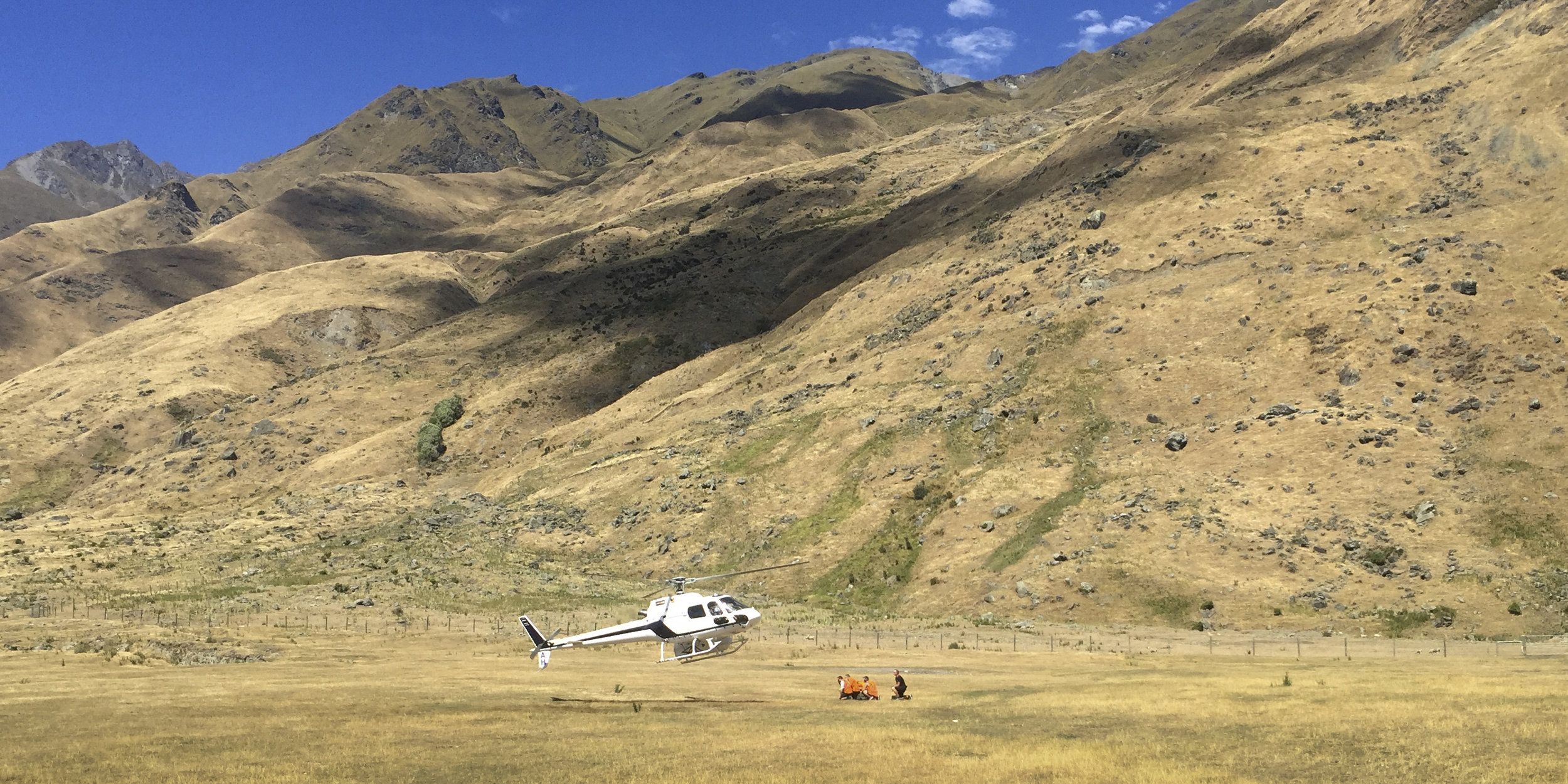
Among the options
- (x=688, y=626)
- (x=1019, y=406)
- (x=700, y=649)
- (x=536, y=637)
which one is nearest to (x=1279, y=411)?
(x=1019, y=406)

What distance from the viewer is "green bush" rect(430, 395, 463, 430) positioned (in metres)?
109

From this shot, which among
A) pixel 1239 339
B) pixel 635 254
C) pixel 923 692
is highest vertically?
pixel 635 254

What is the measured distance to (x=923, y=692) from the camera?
3719 centimetres

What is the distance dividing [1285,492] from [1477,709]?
33.2 m

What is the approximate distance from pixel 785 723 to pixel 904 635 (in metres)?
25.5

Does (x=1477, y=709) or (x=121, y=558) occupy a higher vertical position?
(x=121, y=558)

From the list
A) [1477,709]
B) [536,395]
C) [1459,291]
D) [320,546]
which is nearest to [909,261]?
[536,395]

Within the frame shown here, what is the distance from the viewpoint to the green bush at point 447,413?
4291 inches

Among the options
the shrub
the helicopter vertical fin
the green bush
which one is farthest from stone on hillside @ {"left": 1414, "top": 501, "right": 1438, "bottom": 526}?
the green bush

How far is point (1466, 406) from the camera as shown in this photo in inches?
2399

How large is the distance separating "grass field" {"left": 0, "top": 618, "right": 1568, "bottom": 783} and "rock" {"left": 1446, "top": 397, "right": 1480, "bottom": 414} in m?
23.8

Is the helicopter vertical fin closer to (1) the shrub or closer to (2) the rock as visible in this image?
(2) the rock

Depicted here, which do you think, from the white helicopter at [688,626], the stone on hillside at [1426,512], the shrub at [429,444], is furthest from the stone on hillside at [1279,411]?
the shrub at [429,444]

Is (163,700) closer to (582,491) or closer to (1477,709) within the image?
(1477,709)
